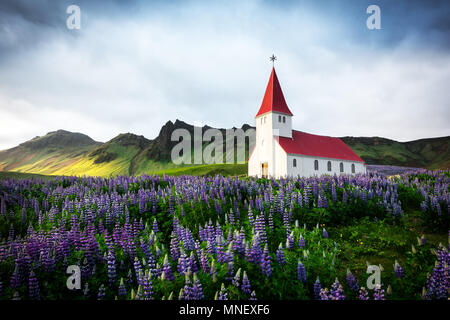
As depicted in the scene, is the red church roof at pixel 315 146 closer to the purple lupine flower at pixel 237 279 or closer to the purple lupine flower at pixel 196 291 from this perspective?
the purple lupine flower at pixel 237 279

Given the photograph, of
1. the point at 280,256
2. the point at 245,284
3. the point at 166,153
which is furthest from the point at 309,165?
the point at 166,153

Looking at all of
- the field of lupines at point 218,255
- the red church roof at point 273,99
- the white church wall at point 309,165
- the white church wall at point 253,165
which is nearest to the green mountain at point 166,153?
the white church wall at point 253,165

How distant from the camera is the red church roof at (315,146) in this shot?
40500 millimetres

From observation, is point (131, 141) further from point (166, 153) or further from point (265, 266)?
point (265, 266)

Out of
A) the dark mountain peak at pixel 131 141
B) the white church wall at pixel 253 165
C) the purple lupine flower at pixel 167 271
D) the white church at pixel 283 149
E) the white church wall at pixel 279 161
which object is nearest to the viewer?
the purple lupine flower at pixel 167 271

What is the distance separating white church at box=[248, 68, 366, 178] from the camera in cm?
3916

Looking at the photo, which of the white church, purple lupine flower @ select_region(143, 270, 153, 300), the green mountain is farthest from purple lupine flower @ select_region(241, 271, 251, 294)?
the green mountain

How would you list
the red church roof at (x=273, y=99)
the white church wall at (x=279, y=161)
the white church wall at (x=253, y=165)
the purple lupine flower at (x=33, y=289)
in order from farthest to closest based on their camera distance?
the white church wall at (x=253, y=165) < the red church roof at (x=273, y=99) < the white church wall at (x=279, y=161) < the purple lupine flower at (x=33, y=289)

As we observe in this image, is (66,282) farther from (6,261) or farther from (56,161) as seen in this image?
(56,161)

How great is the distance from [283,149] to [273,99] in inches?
Answer: 370

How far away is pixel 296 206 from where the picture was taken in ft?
24.7

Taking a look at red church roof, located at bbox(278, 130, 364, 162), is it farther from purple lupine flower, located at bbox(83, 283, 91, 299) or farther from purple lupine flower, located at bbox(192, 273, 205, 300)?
purple lupine flower, located at bbox(192, 273, 205, 300)

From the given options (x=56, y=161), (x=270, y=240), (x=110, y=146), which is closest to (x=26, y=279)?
(x=270, y=240)

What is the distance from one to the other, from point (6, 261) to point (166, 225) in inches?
140
